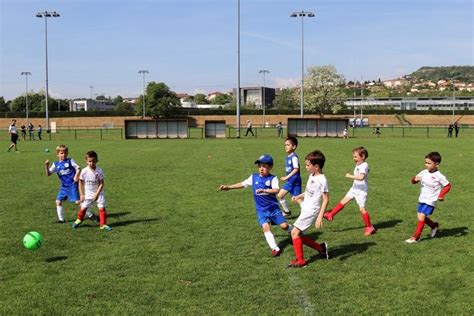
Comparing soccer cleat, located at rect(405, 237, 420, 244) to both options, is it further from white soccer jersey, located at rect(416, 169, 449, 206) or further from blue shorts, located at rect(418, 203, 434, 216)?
white soccer jersey, located at rect(416, 169, 449, 206)

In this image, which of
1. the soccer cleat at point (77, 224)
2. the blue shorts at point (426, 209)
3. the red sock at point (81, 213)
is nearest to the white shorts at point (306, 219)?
the blue shorts at point (426, 209)

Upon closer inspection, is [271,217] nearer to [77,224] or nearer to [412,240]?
[412,240]

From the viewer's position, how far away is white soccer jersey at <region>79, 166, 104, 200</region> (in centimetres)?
887

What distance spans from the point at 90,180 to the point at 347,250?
15.8 ft

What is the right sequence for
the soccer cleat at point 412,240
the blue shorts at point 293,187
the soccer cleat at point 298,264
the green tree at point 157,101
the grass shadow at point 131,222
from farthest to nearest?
the green tree at point 157,101 < the grass shadow at point 131,222 < the blue shorts at point 293,187 < the soccer cleat at point 412,240 < the soccer cleat at point 298,264

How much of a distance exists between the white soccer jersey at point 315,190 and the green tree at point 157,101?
347ft

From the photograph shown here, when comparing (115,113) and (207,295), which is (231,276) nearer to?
(207,295)

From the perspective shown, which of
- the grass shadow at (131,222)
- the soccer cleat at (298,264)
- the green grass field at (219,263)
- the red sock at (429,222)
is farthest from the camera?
the grass shadow at (131,222)

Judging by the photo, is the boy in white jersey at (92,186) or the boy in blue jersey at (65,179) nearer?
the boy in white jersey at (92,186)

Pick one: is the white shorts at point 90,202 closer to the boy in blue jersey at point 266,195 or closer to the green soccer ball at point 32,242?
the green soccer ball at point 32,242

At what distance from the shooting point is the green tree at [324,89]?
11106cm

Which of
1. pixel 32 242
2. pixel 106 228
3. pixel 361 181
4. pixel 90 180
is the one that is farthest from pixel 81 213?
pixel 361 181

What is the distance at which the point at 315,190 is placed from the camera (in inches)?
265

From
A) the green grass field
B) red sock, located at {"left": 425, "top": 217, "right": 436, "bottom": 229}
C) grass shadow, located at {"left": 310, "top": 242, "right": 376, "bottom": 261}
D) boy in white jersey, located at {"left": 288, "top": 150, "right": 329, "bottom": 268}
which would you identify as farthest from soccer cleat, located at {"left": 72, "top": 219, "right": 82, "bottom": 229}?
red sock, located at {"left": 425, "top": 217, "right": 436, "bottom": 229}
